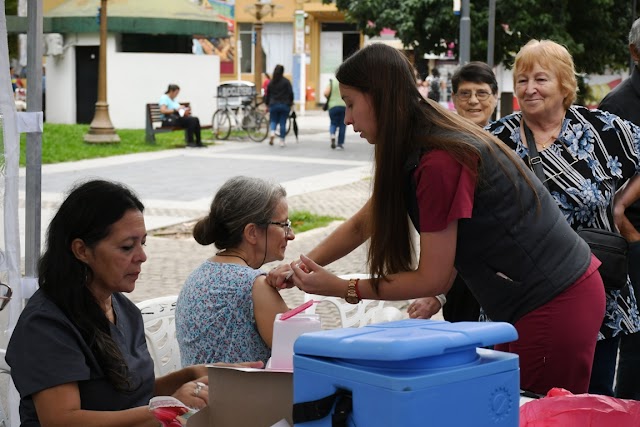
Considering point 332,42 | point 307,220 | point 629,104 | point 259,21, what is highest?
point 332,42

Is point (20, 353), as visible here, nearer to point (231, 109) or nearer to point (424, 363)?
point (424, 363)

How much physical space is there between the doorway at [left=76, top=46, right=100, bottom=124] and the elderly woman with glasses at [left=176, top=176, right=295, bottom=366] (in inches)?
966

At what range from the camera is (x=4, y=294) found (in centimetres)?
357

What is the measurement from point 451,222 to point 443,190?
0.09m

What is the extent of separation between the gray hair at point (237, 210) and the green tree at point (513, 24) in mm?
16676

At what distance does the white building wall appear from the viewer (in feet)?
88.3

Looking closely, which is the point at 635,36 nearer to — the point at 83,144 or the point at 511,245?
the point at 511,245

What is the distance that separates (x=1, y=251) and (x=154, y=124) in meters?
18.3

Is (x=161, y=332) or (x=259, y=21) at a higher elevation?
(x=259, y=21)

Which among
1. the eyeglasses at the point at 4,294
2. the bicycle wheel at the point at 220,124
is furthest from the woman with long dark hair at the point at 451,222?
the bicycle wheel at the point at 220,124

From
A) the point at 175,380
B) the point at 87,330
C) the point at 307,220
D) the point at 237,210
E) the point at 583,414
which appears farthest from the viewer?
the point at 307,220

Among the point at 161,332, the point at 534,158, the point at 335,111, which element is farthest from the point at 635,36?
the point at 335,111

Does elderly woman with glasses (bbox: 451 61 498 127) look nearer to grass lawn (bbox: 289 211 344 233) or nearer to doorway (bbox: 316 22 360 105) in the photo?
grass lawn (bbox: 289 211 344 233)

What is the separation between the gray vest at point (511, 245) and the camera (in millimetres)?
2785
